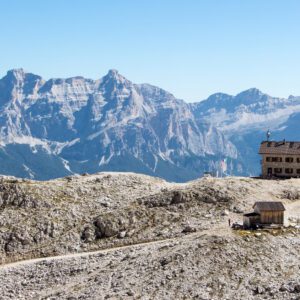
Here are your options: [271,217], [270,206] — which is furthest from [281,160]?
[271,217]

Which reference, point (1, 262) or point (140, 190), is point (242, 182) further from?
point (1, 262)

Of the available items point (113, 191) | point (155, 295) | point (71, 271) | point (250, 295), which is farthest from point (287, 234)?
point (113, 191)

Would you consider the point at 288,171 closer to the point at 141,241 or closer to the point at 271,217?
the point at 271,217

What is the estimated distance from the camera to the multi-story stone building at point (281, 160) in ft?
524

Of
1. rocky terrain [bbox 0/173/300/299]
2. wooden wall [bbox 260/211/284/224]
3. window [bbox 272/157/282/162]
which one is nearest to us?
rocky terrain [bbox 0/173/300/299]

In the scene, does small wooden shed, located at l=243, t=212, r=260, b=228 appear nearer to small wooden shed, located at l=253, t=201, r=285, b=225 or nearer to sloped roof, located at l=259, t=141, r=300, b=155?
small wooden shed, located at l=253, t=201, r=285, b=225

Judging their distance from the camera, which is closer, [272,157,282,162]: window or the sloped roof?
the sloped roof

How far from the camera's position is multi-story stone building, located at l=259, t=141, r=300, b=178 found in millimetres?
159625

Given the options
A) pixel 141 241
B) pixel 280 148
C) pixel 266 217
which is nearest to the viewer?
pixel 266 217

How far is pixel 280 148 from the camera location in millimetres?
162125

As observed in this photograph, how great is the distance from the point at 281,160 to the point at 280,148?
341 centimetres

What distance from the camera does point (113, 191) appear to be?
13875 cm

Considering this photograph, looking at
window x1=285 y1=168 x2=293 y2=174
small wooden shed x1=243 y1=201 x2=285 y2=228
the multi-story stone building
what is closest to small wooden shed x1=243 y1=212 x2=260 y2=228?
small wooden shed x1=243 y1=201 x2=285 y2=228

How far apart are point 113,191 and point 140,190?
639 centimetres
